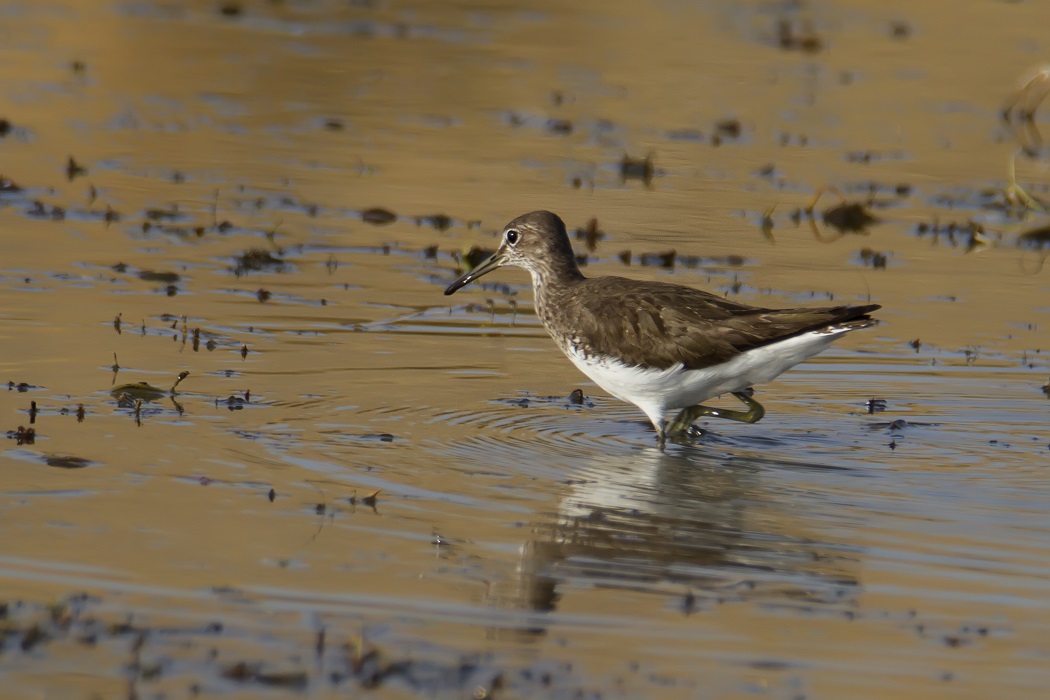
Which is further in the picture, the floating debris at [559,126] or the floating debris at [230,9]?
the floating debris at [230,9]

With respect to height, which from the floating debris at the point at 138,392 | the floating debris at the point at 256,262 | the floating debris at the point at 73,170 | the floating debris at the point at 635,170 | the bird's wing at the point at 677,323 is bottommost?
the floating debris at the point at 138,392

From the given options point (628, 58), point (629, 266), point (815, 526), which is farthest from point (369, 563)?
point (628, 58)

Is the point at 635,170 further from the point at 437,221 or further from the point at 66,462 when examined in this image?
the point at 66,462

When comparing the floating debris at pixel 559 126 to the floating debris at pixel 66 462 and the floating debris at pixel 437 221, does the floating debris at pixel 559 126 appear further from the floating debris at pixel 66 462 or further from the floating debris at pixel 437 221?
the floating debris at pixel 66 462

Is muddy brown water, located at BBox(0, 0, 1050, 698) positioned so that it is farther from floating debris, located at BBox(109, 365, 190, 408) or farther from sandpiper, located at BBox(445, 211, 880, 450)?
sandpiper, located at BBox(445, 211, 880, 450)

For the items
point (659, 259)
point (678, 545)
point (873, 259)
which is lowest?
point (678, 545)

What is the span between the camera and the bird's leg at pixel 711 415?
9.91 m

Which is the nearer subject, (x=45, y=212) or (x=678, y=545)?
(x=678, y=545)

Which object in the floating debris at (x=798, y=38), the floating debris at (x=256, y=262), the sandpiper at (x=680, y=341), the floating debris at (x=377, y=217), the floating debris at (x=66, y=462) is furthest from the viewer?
the floating debris at (x=798, y=38)

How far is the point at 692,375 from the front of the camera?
31.6 feet

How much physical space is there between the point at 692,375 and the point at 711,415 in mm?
531

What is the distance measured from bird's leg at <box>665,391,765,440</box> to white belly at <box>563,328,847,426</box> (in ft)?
0.49

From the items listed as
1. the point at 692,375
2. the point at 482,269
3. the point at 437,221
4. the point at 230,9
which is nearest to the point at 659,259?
the point at 437,221

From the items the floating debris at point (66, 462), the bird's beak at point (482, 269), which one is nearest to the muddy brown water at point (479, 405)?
the floating debris at point (66, 462)
